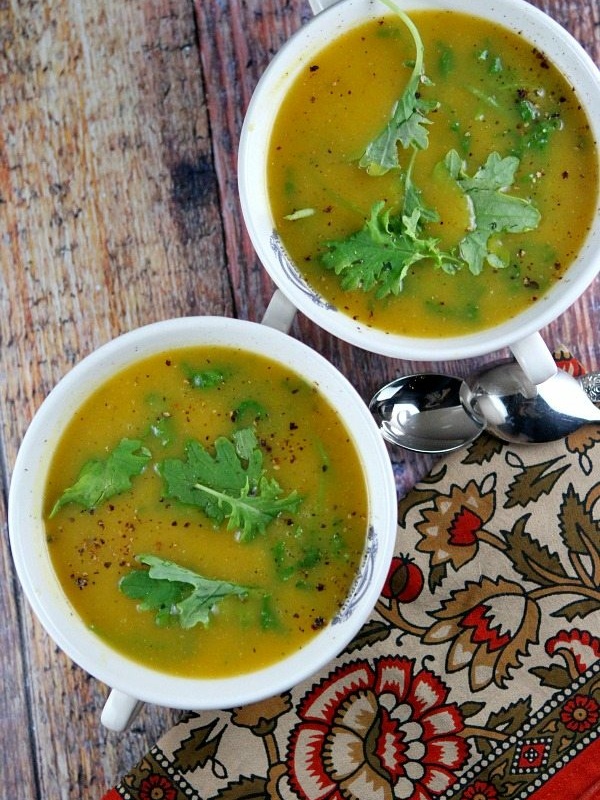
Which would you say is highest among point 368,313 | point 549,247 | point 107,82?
point 107,82

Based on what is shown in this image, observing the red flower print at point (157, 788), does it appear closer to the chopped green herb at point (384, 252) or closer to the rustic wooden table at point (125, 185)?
the rustic wooden table at point (125, 185)

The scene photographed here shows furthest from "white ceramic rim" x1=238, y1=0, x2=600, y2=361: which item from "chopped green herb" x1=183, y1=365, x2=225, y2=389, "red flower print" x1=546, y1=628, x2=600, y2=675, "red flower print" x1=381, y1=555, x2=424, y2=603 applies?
"red flower print" x1=546, y1=628, x2=600, y2=675

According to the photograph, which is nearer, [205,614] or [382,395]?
[205,614]

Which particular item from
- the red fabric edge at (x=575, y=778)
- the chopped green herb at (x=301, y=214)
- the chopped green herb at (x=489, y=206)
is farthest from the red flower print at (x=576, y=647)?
the chopped green herb at (x=301, y=214)

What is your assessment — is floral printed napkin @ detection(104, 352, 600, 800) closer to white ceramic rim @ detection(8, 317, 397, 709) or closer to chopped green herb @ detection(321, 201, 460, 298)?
white ceramic rim @ detection(8, 317, 397, 709)

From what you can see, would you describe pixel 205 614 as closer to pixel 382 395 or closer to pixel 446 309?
pixel 382 395

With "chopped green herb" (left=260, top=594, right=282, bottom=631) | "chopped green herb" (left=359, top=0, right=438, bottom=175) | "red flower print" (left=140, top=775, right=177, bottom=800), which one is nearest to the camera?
"chopped green herb" (left=359, top=0, right=438, bottom=175)

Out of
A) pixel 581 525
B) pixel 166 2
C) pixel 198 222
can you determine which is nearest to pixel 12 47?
pixel 166 2

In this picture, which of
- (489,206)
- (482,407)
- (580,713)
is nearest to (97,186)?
(489,206)
